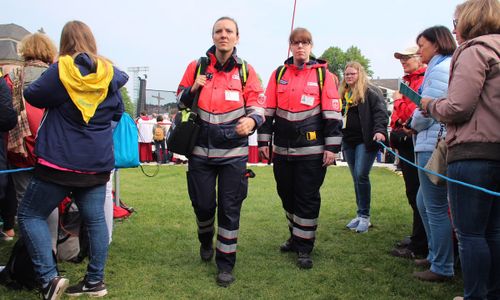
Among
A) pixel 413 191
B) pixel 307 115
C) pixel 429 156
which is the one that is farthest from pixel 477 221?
pixel 413 191

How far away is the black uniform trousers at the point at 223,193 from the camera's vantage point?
378cm

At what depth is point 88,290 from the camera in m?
3.27

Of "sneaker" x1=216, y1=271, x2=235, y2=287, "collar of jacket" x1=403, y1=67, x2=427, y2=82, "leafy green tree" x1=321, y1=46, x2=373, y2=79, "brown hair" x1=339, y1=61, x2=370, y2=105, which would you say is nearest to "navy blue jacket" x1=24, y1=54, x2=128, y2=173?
"sneaker" x1=216, y1=271, x2=235, y2=287

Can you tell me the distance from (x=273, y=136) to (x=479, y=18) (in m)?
2.27

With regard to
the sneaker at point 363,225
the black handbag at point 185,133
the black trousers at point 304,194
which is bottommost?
the sneaker at point 363,225

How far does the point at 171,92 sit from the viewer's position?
20016 millimetres

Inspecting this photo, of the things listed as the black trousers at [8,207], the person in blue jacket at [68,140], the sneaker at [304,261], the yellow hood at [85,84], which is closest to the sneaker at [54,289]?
the person in blue jacket at [68,140]

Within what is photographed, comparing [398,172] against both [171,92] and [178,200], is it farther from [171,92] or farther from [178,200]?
[171,92]

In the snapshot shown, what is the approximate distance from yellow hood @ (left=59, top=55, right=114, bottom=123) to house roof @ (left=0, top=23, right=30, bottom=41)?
2376 inches

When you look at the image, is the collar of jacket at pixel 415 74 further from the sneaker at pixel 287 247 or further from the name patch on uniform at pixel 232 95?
the sneaker at pixel 287 247

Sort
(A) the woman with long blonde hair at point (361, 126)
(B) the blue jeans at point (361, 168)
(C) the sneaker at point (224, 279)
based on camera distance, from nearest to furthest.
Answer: (C) the sneaker at point (224, 279) → (A) the woman with long blonde hair at point (361, 126) → (B) the blue jeans at point (361, 168)

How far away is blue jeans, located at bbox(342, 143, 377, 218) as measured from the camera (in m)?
5.32

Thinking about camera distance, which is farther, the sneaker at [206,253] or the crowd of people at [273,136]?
the sneaker at [206,253]

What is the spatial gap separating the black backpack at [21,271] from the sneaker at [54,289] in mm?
344
